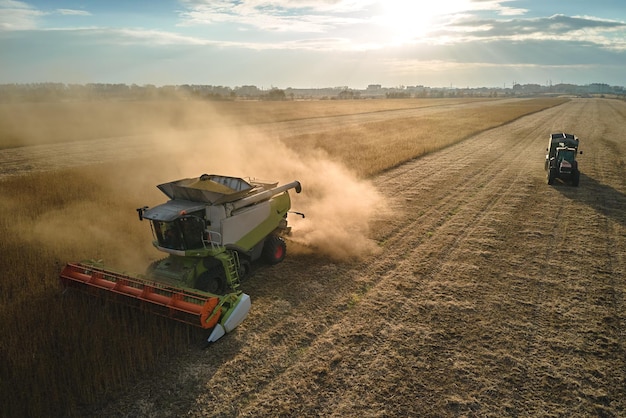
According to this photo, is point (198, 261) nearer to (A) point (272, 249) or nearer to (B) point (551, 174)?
(A) point (272, 249)

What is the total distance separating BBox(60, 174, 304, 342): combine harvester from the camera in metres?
6.43

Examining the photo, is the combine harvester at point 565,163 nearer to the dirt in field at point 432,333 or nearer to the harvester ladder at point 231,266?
the dirt in field at point 432,333

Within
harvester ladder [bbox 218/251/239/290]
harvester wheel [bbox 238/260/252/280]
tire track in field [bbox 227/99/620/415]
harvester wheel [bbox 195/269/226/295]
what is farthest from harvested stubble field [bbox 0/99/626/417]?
harvester wheel [bbox 195/269/226/295]

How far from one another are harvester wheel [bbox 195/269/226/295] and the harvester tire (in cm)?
149

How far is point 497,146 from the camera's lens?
1095 inches

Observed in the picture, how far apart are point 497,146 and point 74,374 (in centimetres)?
2794

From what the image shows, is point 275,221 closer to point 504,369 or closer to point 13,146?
point 504,369

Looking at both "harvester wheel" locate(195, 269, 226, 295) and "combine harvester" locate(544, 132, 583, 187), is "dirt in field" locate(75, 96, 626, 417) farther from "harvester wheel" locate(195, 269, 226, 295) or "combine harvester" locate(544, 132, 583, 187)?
"combine harvester" locate(544, 132, 583, 187)

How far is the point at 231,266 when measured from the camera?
24.7ft

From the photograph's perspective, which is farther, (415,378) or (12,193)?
(12,193)

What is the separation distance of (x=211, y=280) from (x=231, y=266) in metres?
0.43

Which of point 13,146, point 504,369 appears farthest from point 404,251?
point 13,146

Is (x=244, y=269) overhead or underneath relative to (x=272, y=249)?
underneath

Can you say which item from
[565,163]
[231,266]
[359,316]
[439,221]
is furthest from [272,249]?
[565,163]
